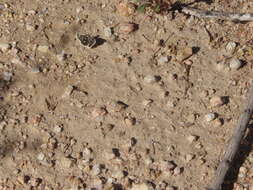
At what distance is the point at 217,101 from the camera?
3.53 metres

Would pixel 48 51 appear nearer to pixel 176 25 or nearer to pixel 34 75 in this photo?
pixel 34 75

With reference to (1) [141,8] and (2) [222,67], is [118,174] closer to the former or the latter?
(2) [222,67]

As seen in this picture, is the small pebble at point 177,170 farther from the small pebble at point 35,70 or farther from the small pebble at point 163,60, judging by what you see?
the small pebble at point 35,70

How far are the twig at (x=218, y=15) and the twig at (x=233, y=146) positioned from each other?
0.74m

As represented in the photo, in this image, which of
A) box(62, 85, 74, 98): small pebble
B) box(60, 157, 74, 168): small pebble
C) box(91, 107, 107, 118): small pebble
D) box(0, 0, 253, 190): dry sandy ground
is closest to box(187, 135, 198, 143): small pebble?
box(0, 0, 253, 190): dry sandy ground

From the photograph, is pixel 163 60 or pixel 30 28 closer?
pixel 163 60

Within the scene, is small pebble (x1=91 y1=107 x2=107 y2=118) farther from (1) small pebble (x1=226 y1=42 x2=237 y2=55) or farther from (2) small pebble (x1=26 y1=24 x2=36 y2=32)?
(1) small pebble (x1=226 y1=42 x2=237 y2=55)

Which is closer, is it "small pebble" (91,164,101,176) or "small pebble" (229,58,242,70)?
"small pebble" (91,164,101,176)

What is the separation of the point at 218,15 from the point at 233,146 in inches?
47.7

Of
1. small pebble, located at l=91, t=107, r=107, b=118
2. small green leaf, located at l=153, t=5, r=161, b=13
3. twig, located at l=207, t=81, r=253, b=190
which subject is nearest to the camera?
twig, located at l=207, t=81, r=253, b=190

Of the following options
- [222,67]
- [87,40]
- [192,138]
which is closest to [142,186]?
[192,138]

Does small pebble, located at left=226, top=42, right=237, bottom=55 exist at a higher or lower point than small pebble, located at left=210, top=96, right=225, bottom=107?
higher

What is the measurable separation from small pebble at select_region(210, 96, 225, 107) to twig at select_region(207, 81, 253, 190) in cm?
18

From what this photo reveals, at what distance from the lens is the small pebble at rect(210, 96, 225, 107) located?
3.53 meters
